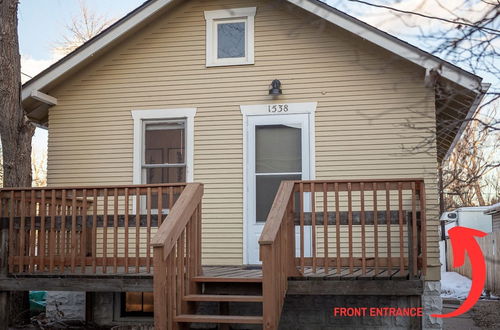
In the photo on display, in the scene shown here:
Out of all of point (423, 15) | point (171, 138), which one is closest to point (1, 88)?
point (171, 138)

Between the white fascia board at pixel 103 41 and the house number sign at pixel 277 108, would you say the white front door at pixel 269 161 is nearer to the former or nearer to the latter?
the house number sign at pixel 277 108

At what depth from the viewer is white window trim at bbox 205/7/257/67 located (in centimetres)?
975

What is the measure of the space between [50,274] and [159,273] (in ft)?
7.35

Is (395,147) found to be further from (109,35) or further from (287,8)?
(109,35)

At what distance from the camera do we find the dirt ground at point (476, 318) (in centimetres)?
1055

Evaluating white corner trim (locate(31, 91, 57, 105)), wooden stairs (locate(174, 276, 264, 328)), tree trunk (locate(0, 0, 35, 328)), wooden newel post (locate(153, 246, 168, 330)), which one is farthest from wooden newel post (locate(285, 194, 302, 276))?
white corner trim (locate(31, 91, 57, 105))

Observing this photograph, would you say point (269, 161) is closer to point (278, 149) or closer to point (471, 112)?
point (278, 149)

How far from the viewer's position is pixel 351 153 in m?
9.27

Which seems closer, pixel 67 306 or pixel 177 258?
pixel 177 258

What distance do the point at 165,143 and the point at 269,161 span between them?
1650 mm

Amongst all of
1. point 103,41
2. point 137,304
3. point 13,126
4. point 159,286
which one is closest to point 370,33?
point 103,41

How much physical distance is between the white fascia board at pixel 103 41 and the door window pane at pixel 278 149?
7.66 ft

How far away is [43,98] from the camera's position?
996 cm

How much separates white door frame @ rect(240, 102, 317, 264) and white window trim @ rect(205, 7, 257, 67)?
2.47 feet
